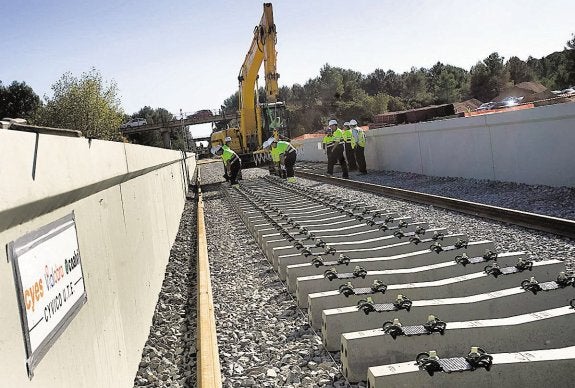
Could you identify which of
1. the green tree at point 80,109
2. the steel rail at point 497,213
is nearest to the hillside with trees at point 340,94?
the green tree at point 80,109

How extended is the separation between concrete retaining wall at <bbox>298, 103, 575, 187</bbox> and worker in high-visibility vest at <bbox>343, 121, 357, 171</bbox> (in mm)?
1396

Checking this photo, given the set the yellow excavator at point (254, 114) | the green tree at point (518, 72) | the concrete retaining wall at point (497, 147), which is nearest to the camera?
the concrete retaining wall at point (497, 147)

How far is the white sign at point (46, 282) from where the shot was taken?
1948mm

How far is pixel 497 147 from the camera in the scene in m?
13.2

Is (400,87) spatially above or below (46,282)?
above

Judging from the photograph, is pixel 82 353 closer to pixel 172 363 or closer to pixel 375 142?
pixel 172 363

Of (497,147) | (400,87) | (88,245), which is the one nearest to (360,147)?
(497,147)

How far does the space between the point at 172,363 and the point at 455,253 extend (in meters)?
3.05

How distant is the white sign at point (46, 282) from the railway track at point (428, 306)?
164 centimetres

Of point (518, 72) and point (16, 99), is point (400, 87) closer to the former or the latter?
point (518, 72)

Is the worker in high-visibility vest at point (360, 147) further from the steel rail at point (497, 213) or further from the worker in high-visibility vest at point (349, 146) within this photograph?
the steel rail at point (497, 213)

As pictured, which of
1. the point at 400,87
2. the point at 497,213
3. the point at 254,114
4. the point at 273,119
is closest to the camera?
the point at 497,213

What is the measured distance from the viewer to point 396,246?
6.48 metres

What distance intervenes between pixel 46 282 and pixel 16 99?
75.9 m
